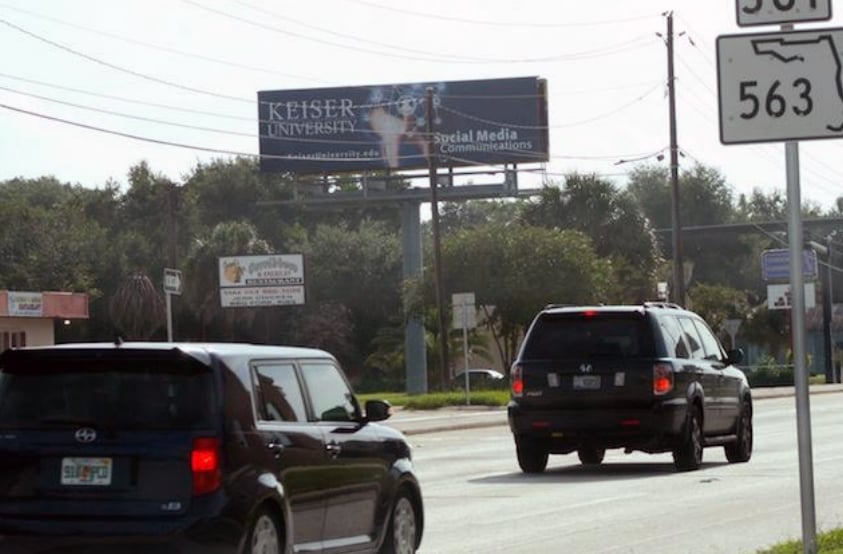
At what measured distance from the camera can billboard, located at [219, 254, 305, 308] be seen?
198 feet

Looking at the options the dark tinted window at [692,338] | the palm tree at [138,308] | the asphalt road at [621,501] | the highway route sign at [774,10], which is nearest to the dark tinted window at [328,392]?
the asphalt road at [621,501]

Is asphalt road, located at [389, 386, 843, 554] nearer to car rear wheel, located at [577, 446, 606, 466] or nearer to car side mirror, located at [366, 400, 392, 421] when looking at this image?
car rear wheel, located at [577, 446, 606, 466]

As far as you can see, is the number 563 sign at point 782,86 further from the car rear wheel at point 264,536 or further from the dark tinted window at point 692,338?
the dark tinted window at point 692,338

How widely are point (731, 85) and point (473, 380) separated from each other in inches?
2521

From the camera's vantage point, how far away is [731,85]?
10.9 meters

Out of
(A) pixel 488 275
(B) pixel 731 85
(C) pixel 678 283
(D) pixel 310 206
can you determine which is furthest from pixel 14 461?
(D) pixel 310 206

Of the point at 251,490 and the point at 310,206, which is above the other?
the point at 310,206

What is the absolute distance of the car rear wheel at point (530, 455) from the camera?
78.1 ft

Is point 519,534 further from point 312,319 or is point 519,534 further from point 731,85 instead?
point 312,319

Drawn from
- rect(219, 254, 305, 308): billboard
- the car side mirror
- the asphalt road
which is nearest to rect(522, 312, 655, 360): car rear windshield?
the asphalt road

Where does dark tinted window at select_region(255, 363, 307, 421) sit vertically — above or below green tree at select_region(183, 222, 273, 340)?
below

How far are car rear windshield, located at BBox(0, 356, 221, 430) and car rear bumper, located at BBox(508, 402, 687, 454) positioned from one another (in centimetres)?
1262

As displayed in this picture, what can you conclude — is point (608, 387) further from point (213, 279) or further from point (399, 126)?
point (399, 126)

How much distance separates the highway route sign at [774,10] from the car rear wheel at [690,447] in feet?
42.4
